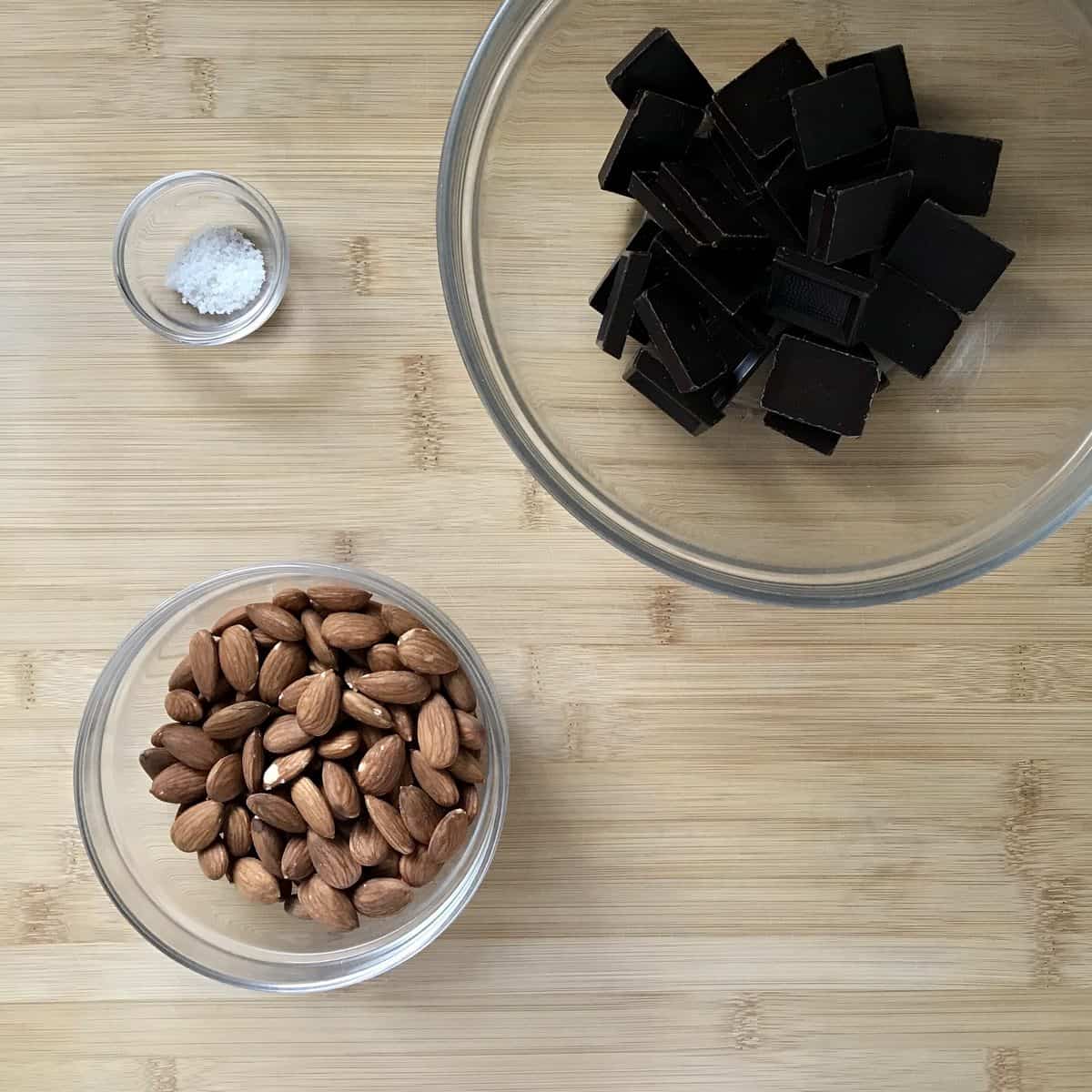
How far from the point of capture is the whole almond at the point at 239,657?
91cm

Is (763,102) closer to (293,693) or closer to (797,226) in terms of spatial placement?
(797,226)

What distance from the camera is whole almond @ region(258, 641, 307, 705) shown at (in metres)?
0.92

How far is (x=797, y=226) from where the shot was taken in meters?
0.81

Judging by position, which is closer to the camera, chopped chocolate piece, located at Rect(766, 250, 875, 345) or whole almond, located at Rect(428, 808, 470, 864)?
chopped chocolate piece, located at Rect(766, 250, 875, 345)

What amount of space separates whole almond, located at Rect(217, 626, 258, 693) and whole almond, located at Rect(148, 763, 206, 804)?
0.27ft

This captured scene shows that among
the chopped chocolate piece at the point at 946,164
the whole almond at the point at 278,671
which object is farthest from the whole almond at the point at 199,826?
the chopped chocolate piece at the point at 946,164

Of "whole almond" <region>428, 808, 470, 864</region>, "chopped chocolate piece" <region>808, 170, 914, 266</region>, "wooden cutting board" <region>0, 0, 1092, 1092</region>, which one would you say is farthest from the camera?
"wooden cutting board" <region>0, 0, 1092, 1092</region>

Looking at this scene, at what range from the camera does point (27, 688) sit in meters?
1.04

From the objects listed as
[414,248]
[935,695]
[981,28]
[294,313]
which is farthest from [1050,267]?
[294,313]

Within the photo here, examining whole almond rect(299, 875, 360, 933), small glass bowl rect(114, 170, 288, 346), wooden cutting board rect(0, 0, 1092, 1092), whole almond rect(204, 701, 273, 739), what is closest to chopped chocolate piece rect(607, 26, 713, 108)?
wooden cutting board rect(0, 0, 1092, 1092)

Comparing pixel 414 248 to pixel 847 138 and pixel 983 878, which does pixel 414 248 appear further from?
pixel 983 878

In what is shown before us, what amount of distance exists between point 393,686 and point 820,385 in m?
0.42

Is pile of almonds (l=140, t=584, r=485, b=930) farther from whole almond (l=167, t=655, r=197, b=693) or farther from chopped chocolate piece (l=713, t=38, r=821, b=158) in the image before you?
chopped chocolate piece (l=713, t=38, r=821, b=158)

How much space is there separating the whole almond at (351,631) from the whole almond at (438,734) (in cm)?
8
